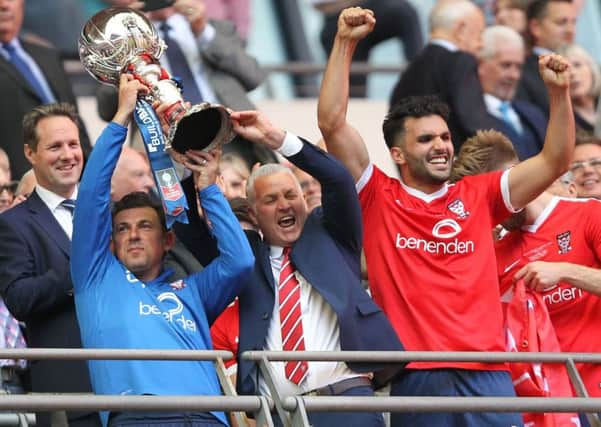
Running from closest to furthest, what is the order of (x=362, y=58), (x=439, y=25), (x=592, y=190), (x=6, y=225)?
1. (x=6, y=225)
2. (x=592, y=190)
3. (x=439, y=25)
4. (x=362, y=58)

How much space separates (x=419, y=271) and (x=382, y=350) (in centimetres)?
47

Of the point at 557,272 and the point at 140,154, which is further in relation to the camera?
the point at 140,154

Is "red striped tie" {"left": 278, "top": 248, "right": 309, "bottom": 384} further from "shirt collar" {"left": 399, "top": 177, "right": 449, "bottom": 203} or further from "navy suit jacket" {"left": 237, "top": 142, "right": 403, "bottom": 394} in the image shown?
"shirt collar" {"left": 399, "top": 177, "right": 449, "bottom": 203}

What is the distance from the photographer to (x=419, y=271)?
27.3 ft

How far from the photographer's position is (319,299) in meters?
8.16

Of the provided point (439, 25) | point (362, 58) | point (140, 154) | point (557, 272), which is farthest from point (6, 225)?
point (362, 58)

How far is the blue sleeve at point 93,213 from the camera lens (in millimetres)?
7633

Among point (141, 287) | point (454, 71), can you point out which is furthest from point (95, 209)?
point (454, 71)

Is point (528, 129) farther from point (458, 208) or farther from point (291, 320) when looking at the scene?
point (291, 320)

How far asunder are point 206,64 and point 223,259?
3.13 meters

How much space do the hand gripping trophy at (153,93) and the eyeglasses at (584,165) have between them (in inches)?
101

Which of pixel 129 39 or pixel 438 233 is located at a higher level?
pixel 129 39

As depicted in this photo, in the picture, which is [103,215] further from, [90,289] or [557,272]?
[557,272]

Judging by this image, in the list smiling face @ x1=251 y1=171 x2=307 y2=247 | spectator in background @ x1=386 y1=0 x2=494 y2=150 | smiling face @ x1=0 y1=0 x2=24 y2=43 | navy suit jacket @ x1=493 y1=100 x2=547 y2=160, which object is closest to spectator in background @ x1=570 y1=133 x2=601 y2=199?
spectator in background @ x1=386 y1=0 x2=494 y2=150
